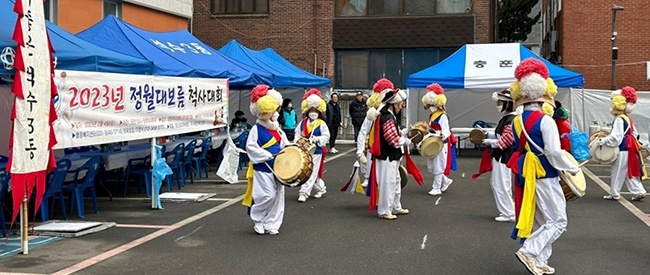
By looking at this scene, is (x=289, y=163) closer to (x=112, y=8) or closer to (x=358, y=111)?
(x=112, y=8)

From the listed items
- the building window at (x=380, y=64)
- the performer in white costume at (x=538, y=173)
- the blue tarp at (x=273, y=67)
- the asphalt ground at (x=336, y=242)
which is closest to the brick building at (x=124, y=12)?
the blue tarp at (x=273, y=67)

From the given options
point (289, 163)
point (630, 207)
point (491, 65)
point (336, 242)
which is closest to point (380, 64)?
point (491, 65)

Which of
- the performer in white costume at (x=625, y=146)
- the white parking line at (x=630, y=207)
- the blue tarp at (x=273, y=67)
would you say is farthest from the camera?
the blue tarp at (x=273, y=67)

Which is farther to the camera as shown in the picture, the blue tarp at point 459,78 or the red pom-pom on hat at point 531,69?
the blue tarp at point 459,78

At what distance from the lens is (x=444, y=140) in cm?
1222

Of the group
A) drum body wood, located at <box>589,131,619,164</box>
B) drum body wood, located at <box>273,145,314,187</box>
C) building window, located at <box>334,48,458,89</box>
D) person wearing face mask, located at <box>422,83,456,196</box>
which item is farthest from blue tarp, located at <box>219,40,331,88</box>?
drum body wood, located at <box>273,145,314,187</box>

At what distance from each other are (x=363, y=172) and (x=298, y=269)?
5.34 meters

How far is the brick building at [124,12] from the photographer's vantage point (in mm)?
16484

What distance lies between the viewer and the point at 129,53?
12695 mm

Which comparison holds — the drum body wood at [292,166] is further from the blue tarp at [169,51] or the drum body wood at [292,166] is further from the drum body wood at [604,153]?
→ the drum body wood at [604,153]

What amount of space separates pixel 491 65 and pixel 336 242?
1296cm

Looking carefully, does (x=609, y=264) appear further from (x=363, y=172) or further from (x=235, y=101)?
(x=235, y=101)

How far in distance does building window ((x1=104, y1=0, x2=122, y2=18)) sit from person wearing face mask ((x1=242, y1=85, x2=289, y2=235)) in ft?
36.5

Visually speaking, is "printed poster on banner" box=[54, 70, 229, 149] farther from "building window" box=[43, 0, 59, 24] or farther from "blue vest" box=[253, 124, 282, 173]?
"building window" box=[43, 0, 59, 24]
